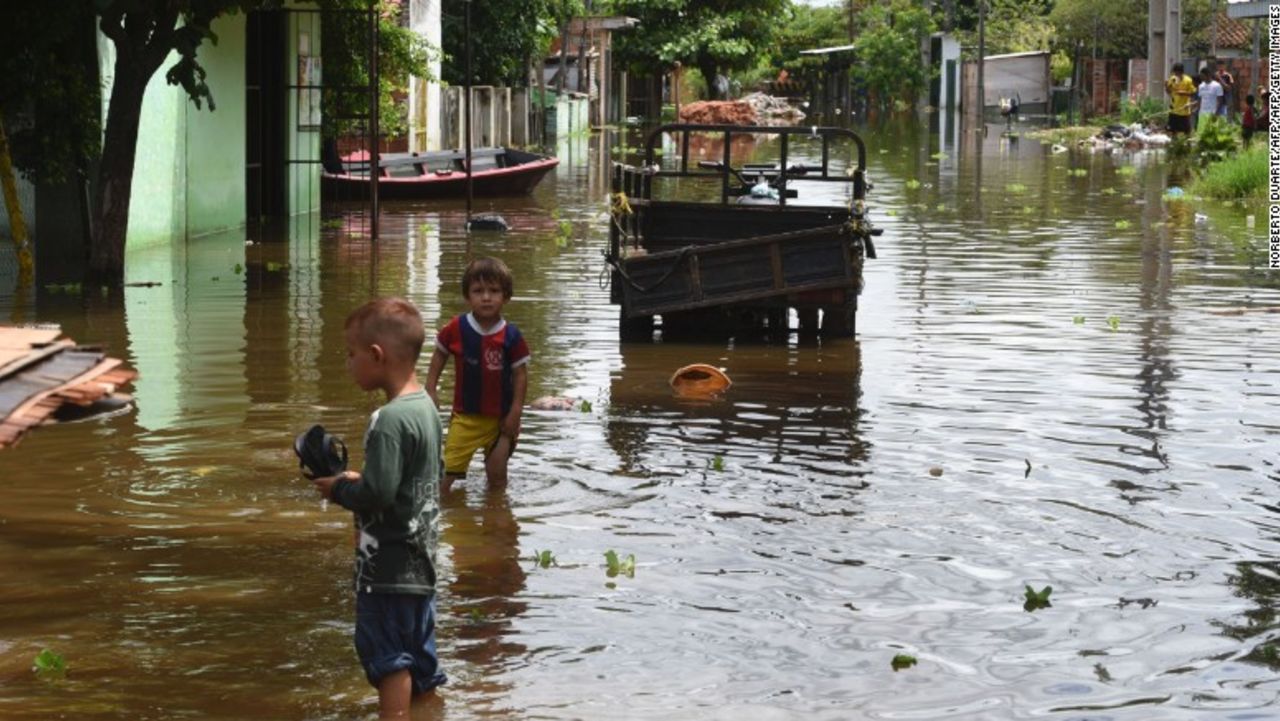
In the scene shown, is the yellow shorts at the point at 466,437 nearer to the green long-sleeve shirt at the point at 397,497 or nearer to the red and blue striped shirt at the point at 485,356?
the red and blue striped shirt at the point at 485,356

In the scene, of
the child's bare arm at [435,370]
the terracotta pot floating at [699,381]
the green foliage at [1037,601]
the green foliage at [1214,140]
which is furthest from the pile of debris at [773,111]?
the green foliage at [1037,601]

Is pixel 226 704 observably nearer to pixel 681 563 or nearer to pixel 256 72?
pixel 681 563

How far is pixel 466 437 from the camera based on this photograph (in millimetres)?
9367

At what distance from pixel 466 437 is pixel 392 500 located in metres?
3.50

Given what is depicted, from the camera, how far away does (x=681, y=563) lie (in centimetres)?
827

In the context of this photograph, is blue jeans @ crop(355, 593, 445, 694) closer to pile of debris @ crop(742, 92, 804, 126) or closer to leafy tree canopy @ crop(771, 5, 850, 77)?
pile of debris @ crop(742, 92, 804, 126)

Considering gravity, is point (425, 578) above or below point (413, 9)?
below

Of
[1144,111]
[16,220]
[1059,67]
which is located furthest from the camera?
[1059,67]

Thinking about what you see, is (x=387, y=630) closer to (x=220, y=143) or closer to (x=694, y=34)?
(x=220, y=143)

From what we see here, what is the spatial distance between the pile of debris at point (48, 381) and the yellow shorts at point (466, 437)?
12.3ft

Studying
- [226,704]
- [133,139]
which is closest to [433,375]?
[226,704]

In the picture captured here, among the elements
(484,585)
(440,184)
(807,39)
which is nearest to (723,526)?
(484,585)

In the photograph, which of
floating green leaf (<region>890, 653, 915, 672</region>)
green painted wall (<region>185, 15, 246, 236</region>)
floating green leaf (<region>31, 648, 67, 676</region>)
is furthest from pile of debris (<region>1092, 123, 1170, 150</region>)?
floating green leaf (<region>31, 648, 67, 676</region>)

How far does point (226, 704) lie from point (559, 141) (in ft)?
154
